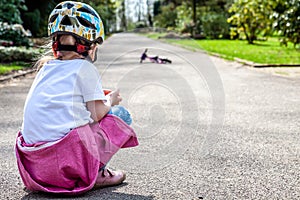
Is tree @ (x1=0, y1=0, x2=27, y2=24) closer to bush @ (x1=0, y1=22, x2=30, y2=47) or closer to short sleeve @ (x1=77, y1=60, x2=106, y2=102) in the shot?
bush @ (x1=0, y1=22, x2=30, y2=47)

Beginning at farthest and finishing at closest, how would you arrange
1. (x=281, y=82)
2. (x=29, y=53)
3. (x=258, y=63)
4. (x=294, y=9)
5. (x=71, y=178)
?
1. (x=294, y=9)
2. (x=29, y=53)
3. (x=258, y=63)
4. (x=281, y=82)
5. (x=71, y=178)

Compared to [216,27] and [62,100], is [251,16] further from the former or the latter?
[62,100]

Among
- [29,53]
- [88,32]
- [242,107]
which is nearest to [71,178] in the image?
[88,32]

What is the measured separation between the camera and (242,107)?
606cm

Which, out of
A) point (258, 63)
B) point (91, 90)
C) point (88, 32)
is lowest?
point (258, 63)

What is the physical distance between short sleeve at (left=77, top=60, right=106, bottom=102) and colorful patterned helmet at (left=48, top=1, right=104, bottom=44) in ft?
0.60

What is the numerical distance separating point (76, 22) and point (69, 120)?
1.79 feet

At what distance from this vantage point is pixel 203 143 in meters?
4.18

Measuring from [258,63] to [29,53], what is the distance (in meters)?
5.42

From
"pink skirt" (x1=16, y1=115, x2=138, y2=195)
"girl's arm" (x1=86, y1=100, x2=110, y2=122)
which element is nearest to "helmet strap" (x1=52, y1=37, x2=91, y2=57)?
"girl's arm" (x1=86, y1=100, x2=110, y2=122)

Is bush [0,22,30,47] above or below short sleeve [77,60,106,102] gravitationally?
below

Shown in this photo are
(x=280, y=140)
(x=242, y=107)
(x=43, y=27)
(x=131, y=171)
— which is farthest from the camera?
(x=43, y=27)

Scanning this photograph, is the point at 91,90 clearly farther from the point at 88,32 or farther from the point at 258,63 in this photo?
the point at 258,63

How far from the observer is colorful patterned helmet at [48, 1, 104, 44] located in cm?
287
